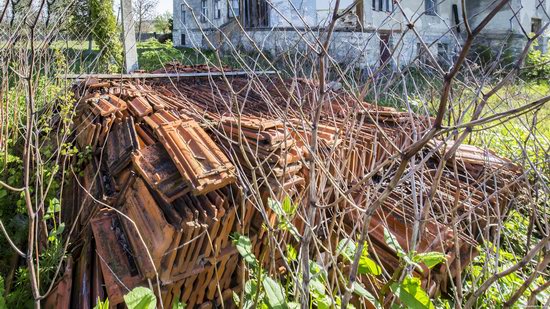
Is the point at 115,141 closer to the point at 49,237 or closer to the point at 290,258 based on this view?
the point at 49,237

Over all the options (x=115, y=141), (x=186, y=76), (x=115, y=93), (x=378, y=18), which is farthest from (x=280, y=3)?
(x=115, y=141)

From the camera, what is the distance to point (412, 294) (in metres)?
1.41

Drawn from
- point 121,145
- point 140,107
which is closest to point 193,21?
point 140,107

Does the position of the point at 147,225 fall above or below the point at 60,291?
above

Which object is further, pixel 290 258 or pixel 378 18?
pixel 378 18

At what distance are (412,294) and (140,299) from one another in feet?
3.78

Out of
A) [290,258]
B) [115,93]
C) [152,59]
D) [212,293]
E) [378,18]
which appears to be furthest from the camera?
[378,18]

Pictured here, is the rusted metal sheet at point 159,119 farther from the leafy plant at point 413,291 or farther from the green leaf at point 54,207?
the leafy plant at point 413,291

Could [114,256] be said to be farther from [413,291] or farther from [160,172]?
[413,291]

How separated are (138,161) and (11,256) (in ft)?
5.46

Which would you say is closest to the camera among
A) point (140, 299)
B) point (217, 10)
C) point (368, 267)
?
point (140, 299)

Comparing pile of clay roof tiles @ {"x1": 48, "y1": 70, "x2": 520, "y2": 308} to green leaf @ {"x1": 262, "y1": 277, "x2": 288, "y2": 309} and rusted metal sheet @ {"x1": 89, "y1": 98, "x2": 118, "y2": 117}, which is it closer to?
green leaf @ {"x1": 262, "y1": 277, "x2": 288, "y2": 309}

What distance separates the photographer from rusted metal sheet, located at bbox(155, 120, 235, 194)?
2330mm

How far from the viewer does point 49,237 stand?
104 inches
